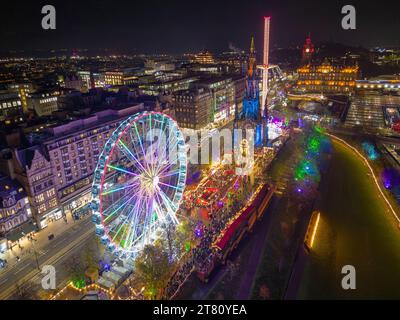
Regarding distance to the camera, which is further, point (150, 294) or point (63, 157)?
point (63, 157)

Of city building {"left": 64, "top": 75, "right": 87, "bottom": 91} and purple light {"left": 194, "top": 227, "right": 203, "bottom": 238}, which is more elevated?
city building {"left": 64, "top": 75, "right": 87, "bottom": 91}

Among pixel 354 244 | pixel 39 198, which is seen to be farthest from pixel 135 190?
pixel 354 244

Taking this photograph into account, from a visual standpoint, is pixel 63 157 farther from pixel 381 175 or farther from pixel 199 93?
pixel 381 175

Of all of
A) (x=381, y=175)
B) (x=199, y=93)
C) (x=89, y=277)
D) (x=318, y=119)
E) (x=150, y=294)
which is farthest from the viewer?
(x=318, y=119)

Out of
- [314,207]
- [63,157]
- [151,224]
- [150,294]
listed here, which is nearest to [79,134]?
[63,157]

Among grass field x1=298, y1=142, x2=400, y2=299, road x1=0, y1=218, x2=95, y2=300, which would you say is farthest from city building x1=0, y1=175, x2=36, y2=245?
grass field x1=298, y1=142, x2=400, y2=299

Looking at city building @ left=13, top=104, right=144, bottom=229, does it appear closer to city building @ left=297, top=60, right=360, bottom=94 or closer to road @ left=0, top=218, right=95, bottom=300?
road @ left=0, top=218, right=95, bottom=300
